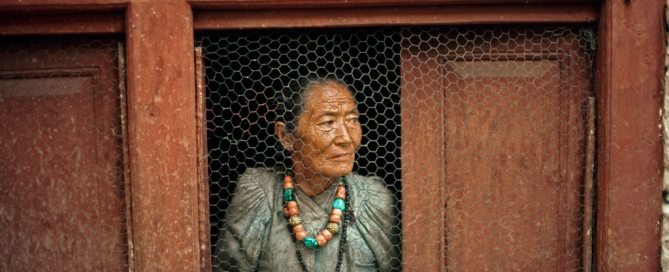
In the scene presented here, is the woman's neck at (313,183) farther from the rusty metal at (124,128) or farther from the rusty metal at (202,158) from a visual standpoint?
the rusty metal at (124,128)

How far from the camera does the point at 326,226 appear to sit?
2.90 meters

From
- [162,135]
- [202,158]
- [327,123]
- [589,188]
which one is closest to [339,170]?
[327,123]

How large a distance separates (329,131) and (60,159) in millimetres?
761

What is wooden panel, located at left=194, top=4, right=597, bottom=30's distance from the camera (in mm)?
2664

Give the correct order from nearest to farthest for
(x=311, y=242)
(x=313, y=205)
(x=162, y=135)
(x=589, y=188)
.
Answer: (x=162, y=135) < (x=589, y=188) < (x=311, y=242) < (x=313, y=205)

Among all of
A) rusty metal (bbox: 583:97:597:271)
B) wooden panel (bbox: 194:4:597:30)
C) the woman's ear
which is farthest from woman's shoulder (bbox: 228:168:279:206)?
rusty metal (bbox: 583:97:597:271)

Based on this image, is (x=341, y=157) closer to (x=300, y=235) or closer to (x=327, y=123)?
(x=327, y=123)

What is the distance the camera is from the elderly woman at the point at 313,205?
2852 millimetres

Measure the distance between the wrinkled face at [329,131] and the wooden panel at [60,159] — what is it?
54cm

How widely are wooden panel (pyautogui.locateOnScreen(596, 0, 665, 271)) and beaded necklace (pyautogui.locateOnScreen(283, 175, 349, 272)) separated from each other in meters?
0.74

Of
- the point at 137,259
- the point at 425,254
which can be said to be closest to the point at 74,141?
the point at 137,259

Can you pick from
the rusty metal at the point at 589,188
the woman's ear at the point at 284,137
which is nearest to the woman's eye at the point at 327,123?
the woman's ear at the point at 284,137

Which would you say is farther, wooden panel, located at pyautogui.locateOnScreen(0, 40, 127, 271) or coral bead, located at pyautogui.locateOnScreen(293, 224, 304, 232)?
coral bead, located at pyautogui.locateOnScreen(293, 224, 304, 232)

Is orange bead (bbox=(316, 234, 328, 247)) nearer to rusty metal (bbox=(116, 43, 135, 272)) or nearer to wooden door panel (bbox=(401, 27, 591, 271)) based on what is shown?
wooden door panel (bbox=(401, 27, 591, 271))
